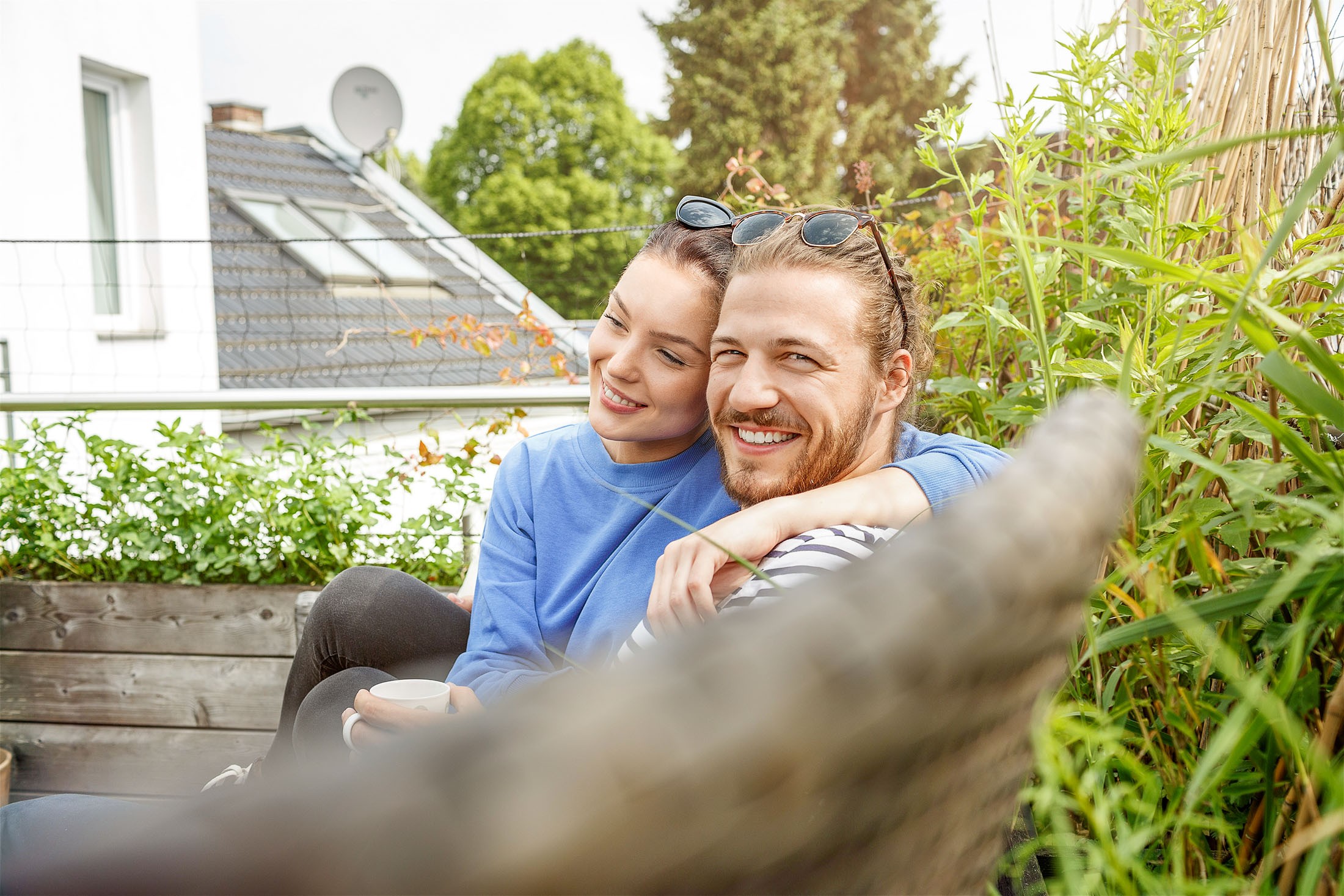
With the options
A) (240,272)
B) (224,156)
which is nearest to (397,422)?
(240,272)

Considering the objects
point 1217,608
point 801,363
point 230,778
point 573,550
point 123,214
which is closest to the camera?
point 1217,608

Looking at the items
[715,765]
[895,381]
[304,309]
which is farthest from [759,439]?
[304,309]

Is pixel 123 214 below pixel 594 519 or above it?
above

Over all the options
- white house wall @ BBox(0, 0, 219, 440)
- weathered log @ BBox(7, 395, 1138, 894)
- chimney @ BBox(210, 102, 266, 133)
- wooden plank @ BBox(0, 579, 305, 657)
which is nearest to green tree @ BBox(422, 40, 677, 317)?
chimney @ BBox(210, 102, 266, 133)

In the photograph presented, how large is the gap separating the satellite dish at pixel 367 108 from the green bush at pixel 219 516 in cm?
1125

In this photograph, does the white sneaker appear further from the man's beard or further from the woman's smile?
the man's beard

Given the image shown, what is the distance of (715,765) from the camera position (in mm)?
272

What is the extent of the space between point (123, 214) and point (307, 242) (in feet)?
11.3

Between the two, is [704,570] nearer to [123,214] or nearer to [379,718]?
→ [379,718]

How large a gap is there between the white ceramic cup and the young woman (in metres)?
0.03

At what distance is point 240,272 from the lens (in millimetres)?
9953

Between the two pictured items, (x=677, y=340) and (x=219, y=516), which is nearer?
(x=677, y=340)

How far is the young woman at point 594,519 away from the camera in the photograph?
1.72m

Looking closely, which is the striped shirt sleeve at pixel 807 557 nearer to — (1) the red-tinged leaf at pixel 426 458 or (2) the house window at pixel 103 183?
(1) the red-tinged leaf at pixel 426 458
